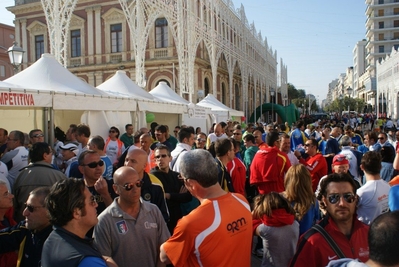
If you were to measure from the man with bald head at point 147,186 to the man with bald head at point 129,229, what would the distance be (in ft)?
2.01

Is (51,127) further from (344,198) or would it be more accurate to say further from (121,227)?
A: (344,198)

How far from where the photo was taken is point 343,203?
2557 millimetres

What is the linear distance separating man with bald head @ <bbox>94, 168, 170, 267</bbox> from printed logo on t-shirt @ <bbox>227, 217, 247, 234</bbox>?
690 mm

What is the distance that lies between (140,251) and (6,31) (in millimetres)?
48235

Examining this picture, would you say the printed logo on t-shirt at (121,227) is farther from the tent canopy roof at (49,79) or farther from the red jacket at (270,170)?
the tent canopy roof at (49,79)

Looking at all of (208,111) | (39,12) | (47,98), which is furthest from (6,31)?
(47,98)

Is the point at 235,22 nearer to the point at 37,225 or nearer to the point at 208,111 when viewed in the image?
the point at 208,111

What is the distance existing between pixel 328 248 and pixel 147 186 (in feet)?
6.06

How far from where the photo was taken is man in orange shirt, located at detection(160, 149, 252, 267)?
2270 millimetres

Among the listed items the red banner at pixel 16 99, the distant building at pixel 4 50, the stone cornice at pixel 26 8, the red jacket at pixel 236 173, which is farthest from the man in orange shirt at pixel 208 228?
the distant building at pixel 4 50

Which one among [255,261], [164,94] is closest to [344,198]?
[255,261]

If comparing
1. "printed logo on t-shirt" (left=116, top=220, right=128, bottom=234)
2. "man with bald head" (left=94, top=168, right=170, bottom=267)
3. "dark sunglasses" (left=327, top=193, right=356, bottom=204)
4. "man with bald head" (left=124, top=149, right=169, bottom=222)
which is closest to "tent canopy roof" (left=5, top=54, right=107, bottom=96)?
"man with bald head" (left=124, top=149, right=169, bottom=222)

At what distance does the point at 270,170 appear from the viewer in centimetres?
550

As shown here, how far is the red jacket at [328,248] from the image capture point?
2.27 m
